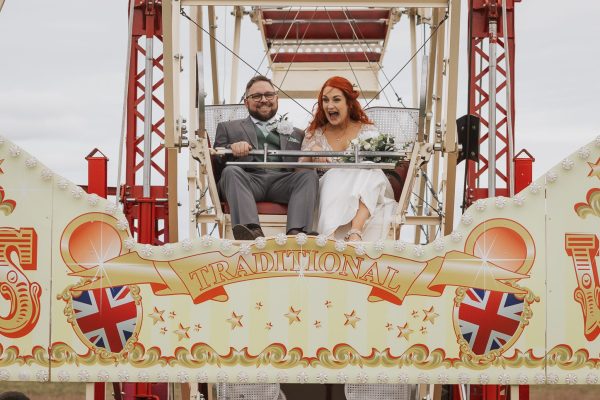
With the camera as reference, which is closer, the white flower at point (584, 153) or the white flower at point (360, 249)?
the white flower at point (360, 249)

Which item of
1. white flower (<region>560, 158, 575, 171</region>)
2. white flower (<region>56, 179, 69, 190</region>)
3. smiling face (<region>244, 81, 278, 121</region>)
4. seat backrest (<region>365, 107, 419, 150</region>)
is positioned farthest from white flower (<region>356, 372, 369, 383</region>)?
smiling face (<region>244, 81, 278, 121</region>)

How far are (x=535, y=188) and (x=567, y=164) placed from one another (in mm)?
246

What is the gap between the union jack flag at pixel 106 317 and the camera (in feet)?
28.9

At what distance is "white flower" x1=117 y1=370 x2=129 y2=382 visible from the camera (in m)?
8.82

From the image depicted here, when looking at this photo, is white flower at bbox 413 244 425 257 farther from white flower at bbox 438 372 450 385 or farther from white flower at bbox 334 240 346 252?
white flower at bbox 438 372 450 385

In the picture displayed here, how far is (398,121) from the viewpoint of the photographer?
36.2 ft

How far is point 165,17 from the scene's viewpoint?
9.77 meters

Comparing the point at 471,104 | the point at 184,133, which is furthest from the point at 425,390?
the point at 184,133

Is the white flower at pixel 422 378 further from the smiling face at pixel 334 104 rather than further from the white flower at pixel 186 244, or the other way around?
the smiling face at pixel 334 104

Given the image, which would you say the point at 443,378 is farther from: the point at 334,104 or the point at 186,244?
the point at 334,104

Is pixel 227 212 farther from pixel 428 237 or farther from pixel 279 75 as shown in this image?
pixel 279 75

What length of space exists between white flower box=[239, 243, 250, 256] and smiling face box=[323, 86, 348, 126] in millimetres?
2169

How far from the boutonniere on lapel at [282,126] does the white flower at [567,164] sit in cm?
260

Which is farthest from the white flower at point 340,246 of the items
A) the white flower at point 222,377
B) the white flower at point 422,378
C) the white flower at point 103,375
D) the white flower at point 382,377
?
the white flower at point 103,375
